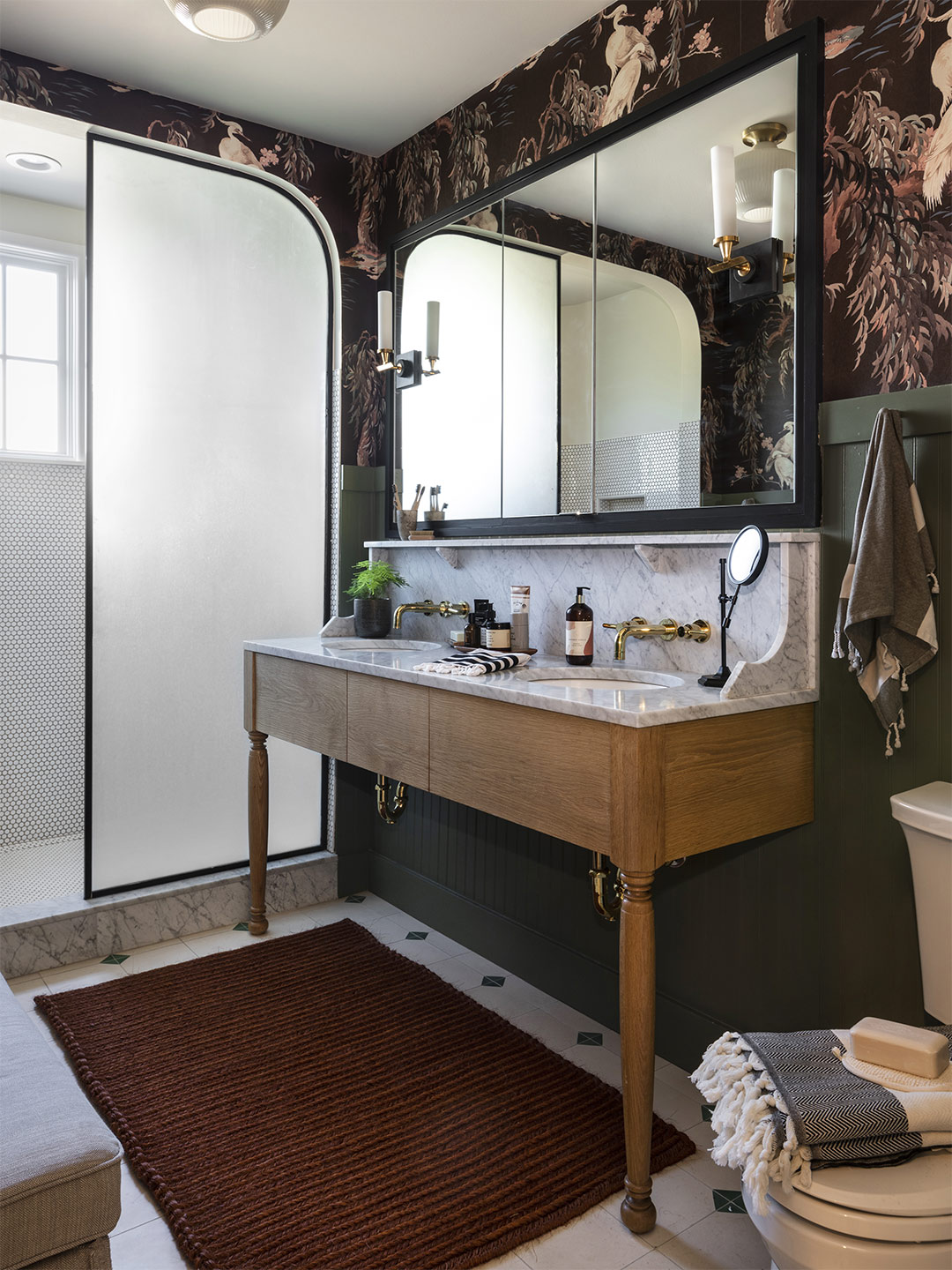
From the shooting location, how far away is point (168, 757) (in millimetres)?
3084

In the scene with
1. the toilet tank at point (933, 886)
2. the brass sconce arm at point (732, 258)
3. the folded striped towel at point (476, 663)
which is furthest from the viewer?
the folded striped towel at point (476, 663)

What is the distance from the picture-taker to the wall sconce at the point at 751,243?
192 cm

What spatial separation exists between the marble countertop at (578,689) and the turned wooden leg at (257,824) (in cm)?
39

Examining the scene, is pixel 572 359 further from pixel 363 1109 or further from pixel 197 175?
pixel 363 1109

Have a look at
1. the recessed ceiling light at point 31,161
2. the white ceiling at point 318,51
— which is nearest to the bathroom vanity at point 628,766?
the white ceiling at point 318,51

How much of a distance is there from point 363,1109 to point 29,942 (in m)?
→ 1.27

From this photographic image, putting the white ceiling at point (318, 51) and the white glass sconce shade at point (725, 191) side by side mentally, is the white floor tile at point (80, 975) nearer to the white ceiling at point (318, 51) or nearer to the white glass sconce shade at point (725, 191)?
the white glass sconce shade at point (725, 191)

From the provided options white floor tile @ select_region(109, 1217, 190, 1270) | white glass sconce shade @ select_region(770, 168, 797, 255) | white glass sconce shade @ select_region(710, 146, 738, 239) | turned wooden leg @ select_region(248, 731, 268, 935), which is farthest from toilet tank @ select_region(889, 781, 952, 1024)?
turned wooden leg @ select_region(248, 731, 268, 935)

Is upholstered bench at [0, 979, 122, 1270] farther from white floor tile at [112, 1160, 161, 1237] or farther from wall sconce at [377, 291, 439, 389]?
wall sconce at [377, 291, 439, 389]

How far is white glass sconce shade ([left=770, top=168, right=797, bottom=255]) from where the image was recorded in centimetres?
191

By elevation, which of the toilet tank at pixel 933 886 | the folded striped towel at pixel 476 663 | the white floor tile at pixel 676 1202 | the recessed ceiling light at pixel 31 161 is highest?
the recessed ceiling light at pixel 31 161

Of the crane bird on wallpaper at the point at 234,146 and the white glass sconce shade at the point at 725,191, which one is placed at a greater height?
the crane bird on wallpaper at the point at 234,146

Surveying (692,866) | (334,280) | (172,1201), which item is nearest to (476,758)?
(692,866)

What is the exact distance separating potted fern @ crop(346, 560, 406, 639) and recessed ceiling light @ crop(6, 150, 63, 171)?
1708mm
